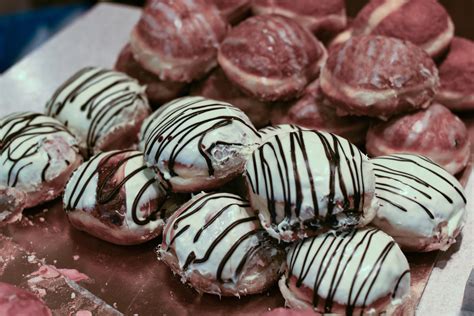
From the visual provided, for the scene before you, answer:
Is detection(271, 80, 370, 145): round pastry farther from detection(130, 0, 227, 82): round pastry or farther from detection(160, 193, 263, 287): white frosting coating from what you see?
detection(160, 193, 263, 287): white frosting coating

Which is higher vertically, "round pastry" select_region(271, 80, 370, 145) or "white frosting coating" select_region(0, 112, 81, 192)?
"white frosting coating" select_region(0, 112, 81, 192)

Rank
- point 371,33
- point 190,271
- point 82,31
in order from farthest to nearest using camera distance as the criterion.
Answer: point 82,31
point 371,33
point 190,271

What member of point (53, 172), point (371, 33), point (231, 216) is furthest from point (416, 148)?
point (53, 172)

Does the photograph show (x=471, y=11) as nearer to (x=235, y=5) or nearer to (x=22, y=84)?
(x=235, y=5)

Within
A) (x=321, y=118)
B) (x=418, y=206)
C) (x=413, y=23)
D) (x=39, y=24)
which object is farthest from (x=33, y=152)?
(x=39, y=24)

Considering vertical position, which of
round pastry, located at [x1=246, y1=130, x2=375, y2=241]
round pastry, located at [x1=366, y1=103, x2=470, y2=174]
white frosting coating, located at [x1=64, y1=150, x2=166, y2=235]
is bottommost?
round pastry, located at [x1=366, y1=103, x2=470, y2=174]

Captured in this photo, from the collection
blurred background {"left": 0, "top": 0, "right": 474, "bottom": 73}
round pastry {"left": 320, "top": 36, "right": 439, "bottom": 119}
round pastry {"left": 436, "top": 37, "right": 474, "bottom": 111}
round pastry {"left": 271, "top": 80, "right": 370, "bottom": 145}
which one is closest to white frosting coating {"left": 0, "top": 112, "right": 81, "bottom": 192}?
round pastry {"left": 271, "top": 80, "right": 370, "bottom": 145}

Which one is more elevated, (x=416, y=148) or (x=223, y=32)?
(x=223, y=32)

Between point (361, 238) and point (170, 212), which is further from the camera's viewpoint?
point (170, 212)
